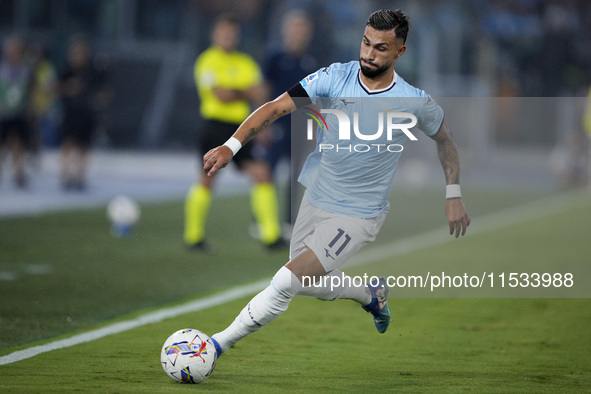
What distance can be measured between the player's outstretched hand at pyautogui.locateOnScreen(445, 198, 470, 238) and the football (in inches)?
56.7

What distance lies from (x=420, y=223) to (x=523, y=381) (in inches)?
357

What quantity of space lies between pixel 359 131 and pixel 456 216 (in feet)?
2.28

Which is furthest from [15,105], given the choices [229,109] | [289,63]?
[229,109]

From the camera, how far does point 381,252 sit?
1119 cm

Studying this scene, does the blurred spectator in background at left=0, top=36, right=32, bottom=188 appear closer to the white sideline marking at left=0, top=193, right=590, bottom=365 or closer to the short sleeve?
the white sideline marking at left=0, top=193, right=590, bottom=365

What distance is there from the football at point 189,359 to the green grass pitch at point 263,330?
7cm

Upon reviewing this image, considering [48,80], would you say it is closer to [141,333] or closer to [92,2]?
[92,2]

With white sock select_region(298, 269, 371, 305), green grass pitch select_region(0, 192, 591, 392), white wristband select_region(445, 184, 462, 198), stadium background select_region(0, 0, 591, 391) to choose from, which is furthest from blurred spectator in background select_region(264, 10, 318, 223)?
white wristband select_region(445, 184, 462, 198)

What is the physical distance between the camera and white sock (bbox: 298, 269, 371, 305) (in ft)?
18.5

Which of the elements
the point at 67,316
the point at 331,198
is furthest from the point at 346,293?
the point at 67,316

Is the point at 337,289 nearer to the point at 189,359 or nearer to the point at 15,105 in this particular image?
the point at 189,359

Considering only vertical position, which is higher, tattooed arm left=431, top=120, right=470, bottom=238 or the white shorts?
tattooed arm left=431, top=120, right=470, bottom=238

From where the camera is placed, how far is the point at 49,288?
26.3ft

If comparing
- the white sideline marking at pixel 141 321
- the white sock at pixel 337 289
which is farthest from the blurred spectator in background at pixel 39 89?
the white sock at pixel 337 289
